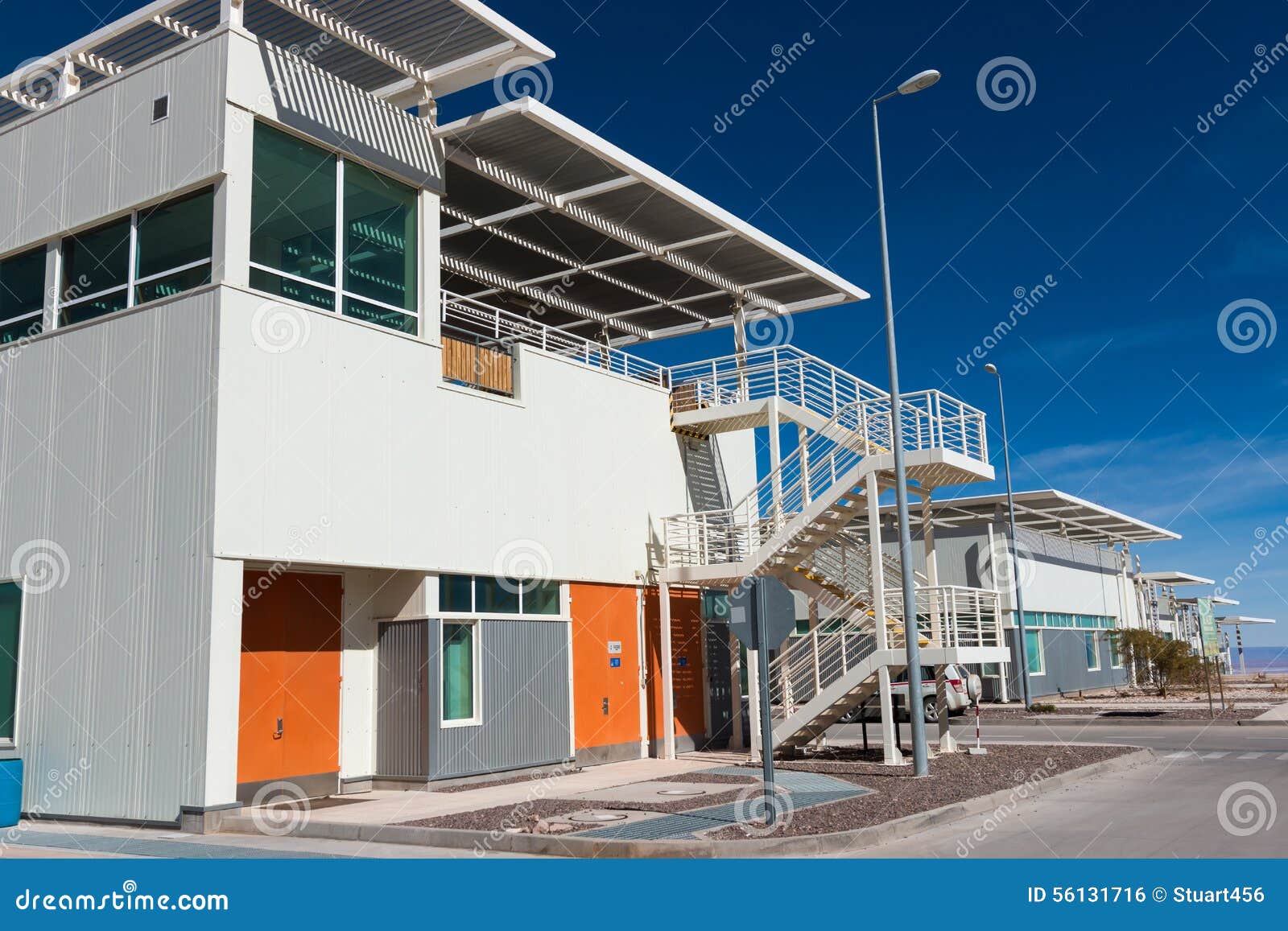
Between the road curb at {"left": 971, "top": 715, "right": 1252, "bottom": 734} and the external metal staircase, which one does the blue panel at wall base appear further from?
the road curb at {"left": 971, "top": 715, "right": 1252, "bottom": 734}

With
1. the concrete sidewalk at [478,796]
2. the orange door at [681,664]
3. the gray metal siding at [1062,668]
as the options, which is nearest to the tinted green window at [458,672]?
the concrete sidewalk at [478,796]

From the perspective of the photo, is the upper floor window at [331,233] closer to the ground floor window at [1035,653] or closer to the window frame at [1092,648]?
the ground floor window at [1035,653]

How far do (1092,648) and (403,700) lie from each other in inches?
1679

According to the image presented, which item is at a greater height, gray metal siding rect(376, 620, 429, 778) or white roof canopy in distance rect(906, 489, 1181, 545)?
white roof canopy in distance rect(906, 489, 1181, 545)

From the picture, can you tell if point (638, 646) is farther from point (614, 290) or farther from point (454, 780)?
point (614, 290)

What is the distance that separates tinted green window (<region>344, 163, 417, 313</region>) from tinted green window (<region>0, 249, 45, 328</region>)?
15.5ft

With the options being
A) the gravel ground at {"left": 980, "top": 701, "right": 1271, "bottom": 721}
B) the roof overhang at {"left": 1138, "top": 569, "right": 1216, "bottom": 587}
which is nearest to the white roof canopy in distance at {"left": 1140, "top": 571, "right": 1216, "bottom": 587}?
the roof overhang at {"left": 1138, "top": 569, "right": 1216, "bottom": 587}

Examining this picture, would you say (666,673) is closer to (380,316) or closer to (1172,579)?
(380,316)

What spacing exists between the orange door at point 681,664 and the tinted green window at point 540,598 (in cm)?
285

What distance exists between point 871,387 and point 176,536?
1268 centimetres

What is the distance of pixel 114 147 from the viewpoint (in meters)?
15.9

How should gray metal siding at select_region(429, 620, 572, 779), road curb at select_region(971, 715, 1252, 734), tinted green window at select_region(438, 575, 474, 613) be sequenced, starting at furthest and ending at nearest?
1. road curb at select_region(971, 715, 1252, 734)
2. tinted green window at select_region(438, 575, 474, 613)
3. gray metal siding at select_region(429, 620, 572, 779)

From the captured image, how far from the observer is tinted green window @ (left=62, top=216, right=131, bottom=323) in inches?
612

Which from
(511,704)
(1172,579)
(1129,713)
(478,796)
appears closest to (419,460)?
(511,704)
